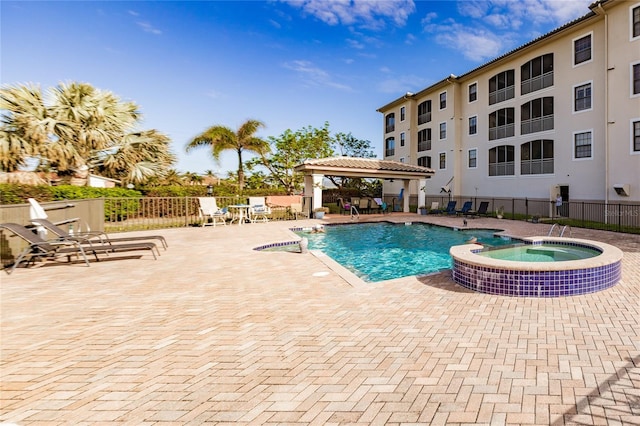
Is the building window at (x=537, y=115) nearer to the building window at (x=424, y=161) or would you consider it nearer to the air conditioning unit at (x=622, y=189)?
the air conditioning unit at (x=622, y=189)

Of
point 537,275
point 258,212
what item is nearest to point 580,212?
point 537,275

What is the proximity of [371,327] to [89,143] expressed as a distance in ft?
63.0

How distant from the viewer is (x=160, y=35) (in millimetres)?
15516

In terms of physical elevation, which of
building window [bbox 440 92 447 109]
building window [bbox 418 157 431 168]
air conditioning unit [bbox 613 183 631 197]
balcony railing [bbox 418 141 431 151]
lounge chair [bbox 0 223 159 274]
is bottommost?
lounge chair [bbox 0 223 159 274]

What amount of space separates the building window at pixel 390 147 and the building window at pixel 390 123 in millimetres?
1232

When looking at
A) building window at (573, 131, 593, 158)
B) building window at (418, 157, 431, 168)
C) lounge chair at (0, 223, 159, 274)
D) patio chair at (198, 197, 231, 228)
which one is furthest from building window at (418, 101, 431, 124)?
lounge chair at (0, 223, 159, 274)

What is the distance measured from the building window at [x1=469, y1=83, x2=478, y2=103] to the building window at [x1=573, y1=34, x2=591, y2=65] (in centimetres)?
772

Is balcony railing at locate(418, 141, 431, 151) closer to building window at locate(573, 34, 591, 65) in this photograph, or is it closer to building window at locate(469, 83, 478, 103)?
building window at locate(469, 83, 478, 103)

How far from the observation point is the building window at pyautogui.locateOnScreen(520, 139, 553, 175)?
810 inches

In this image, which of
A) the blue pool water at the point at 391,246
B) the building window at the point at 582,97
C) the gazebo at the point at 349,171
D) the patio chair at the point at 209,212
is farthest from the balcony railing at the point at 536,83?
the patio chair at the point at 209,212

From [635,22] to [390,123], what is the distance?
2274 centimetres

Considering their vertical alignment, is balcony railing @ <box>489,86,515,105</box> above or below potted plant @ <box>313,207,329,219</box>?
above

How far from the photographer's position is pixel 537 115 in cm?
2133

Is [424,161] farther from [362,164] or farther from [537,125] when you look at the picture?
[362,164]
